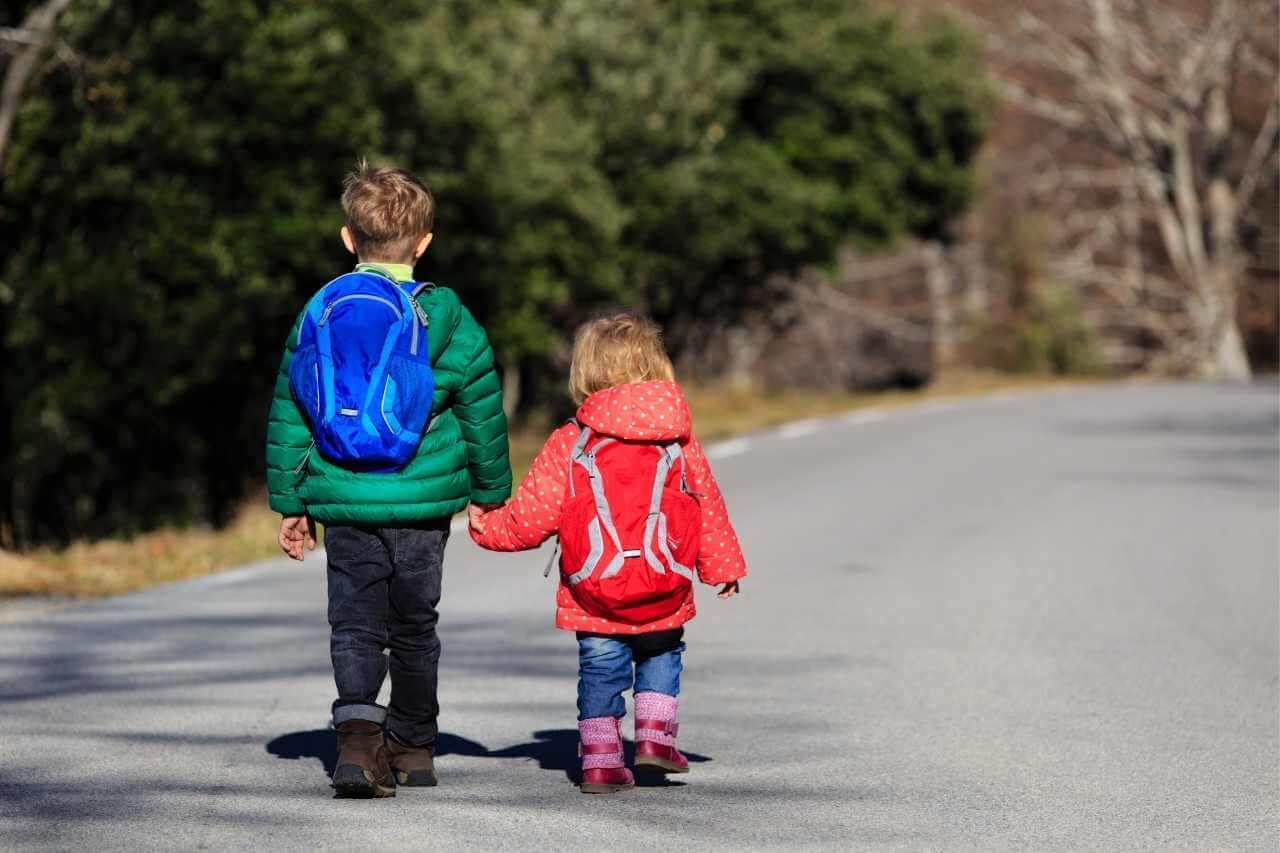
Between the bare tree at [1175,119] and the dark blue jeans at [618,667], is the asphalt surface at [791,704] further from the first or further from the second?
the bare tree at [1175,119]

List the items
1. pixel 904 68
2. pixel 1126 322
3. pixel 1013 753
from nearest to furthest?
pixel 1013 753 → pixel 904 68 → pixel 1126 322

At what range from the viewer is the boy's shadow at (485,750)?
618 cm

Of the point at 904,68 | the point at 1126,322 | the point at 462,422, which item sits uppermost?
the point at 904,68

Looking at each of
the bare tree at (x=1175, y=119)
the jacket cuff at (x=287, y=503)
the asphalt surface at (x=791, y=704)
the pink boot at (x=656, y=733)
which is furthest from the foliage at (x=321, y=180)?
the bare tree at (x=1175, y=119)

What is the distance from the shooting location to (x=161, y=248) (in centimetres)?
1941

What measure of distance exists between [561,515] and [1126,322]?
5233 cm

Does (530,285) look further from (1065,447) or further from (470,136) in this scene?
(1065,447)

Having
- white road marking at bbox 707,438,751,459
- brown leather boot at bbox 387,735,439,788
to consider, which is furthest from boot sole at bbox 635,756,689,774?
white road marking at bbox 707,438,751,459

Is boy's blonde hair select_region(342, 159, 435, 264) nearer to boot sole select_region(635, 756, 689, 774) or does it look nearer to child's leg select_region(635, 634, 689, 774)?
child's leg select_region(635, 634, 689, 774)

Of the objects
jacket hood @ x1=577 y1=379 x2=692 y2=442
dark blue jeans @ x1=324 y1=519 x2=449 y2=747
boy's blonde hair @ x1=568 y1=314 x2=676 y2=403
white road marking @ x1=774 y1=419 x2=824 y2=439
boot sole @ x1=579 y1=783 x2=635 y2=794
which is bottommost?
white road marking @ x1=774 y1=419 x2=824 y2=439

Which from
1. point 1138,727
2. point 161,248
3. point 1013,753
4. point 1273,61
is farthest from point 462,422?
point 1273,61

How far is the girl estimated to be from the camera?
18.4ft

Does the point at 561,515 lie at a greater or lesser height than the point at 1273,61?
lesser

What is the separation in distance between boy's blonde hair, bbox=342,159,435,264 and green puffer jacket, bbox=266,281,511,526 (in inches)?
6.2
